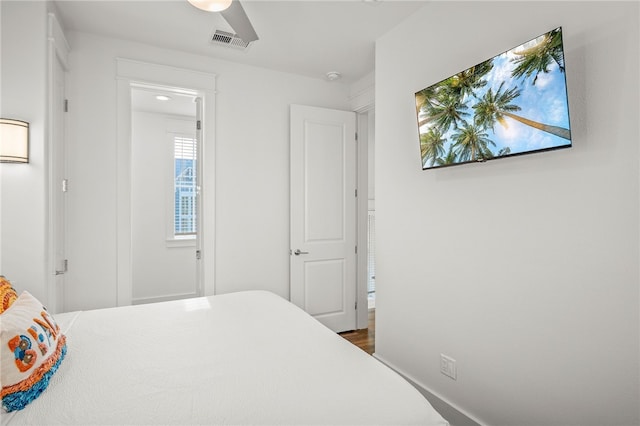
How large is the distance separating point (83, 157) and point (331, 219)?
7.06 ft

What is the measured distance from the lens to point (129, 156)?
2807 mm

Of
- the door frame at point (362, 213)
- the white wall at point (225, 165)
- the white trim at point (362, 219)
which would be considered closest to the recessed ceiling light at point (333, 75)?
the white wall at point (225, 165)

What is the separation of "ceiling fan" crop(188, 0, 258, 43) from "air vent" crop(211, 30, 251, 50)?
2.05 feet

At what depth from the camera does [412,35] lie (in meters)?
2.39

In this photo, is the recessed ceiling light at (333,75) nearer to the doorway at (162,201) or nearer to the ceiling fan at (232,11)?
the ceiling fan at (232,11)

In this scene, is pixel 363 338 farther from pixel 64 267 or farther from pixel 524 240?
pixel 64 267

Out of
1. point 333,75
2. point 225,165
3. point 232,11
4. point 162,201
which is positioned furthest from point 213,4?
point 162,201

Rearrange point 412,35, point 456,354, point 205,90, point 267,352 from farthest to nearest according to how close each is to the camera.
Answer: point 205,90
point 412,35
point 456,354
point 267,352

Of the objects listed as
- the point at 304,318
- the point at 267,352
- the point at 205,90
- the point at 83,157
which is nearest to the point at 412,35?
the point at 205,90

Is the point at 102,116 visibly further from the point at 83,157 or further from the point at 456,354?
the point at 456,354

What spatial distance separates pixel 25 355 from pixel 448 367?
6.71 feet

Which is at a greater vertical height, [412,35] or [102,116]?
[412,35]

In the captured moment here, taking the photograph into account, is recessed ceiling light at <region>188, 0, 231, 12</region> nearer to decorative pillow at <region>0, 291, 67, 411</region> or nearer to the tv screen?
the tv screen

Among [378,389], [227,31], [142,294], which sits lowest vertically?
[142,294]
